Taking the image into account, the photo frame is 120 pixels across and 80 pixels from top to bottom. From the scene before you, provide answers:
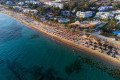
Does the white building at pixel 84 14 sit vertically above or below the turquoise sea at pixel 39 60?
above

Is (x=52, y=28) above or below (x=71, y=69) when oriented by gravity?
above

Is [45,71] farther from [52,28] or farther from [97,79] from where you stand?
[52,28]

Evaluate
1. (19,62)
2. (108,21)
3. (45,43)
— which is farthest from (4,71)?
(108,21)

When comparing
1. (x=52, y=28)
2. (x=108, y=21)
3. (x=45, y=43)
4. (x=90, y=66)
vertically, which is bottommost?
(x=90, y=66)

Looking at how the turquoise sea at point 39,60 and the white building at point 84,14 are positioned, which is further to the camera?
the white building at point 84,14

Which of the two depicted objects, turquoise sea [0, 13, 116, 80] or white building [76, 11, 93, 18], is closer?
turquoise sea [0, 13, 116, 80]

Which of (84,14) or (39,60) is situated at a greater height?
(84,14)

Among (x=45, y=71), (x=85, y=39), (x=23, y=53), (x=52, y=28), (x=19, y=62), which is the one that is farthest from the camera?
(x=52, y=28)

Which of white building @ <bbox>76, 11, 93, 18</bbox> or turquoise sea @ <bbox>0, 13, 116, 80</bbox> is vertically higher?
white building @ <bbox>76, 11, 93, 18</bbox>
